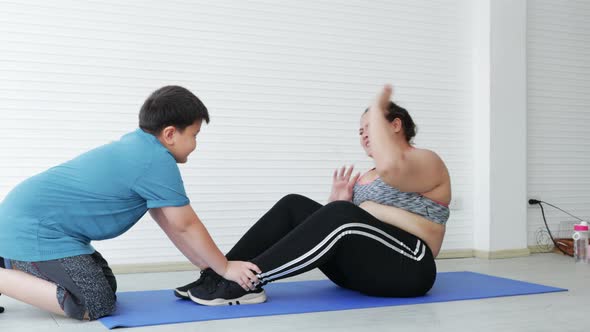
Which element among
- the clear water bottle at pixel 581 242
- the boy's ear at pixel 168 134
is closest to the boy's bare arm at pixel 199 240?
the boy's ear at pixel 168 134

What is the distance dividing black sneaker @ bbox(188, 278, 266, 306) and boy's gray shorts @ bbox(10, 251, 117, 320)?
380mm

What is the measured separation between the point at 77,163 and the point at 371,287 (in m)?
1.27

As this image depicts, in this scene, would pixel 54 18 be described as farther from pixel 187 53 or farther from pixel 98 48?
pixel 187 53

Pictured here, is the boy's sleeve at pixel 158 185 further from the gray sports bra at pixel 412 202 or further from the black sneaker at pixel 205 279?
the gray sports bra at pixel 412 202

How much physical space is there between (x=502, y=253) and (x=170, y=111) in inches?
127

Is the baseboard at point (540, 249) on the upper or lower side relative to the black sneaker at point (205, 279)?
lower

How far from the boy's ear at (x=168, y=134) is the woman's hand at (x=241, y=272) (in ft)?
1.67

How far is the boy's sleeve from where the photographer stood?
216cm

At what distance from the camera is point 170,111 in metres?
2.24

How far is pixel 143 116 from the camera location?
89.5 inches

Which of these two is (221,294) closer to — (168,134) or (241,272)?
(241,272)

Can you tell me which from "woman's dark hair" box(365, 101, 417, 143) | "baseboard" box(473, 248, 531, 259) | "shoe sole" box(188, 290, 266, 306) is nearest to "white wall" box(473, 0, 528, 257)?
"baseboard" box(473, 248, 531, 259)

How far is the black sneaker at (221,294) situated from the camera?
2.42m

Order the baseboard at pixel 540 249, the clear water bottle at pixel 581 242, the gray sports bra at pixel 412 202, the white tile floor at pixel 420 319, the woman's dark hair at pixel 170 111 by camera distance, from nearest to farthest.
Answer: the white tile floor at pixel 420 319, the woman's dark hair at pixel 170 111, the gray sports bra at pixel 412 202, the clear water bottle at pixel 581 242, the baseboard at pixel 540 249
